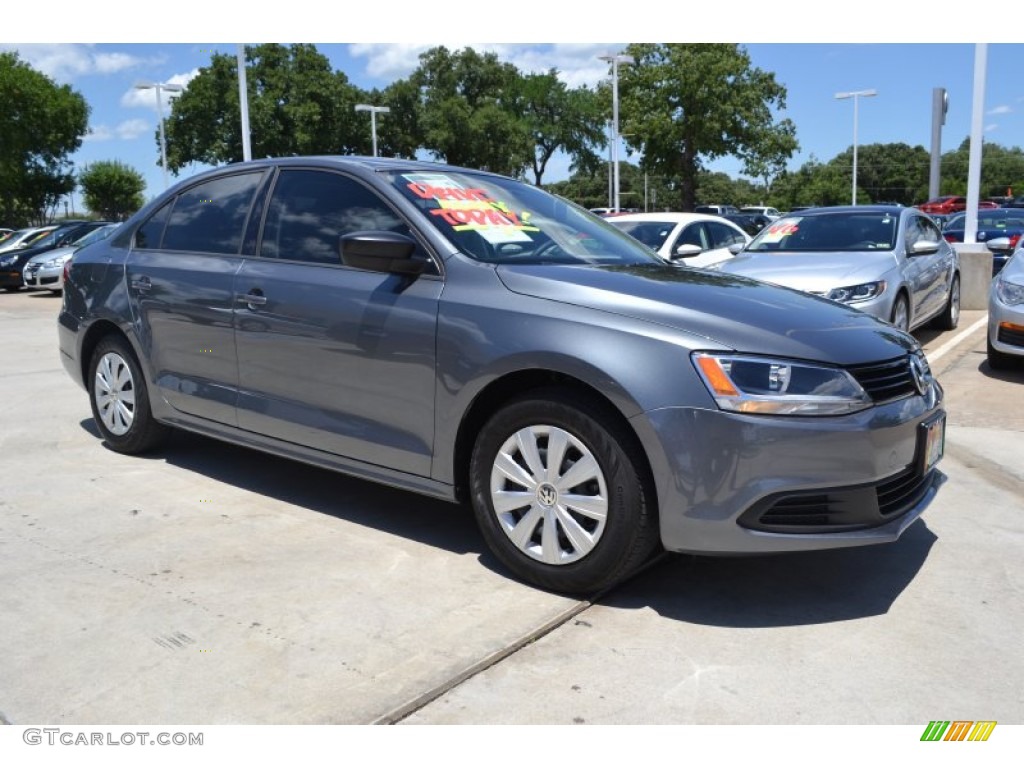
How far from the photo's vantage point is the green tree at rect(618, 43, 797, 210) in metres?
33.3

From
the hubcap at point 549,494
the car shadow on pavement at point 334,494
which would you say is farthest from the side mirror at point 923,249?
the hubcap at point 549,494

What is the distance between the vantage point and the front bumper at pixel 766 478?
3066mm

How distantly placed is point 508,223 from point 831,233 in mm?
5930

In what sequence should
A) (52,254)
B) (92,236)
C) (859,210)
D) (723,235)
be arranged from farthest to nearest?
(92,236) < (52,254) < (723,235) < (859,210)

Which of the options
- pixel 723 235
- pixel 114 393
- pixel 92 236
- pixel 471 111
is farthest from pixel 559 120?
pixel 114 393

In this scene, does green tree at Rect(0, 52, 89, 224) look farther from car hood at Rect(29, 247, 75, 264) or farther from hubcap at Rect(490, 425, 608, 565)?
hubcap at Rect(490, 425, 608, 565)

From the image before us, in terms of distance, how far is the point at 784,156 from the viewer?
3488 cm

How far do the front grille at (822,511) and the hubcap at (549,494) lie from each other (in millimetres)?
532

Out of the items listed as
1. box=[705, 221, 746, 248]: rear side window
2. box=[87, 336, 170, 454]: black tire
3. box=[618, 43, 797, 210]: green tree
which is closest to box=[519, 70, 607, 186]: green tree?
box=[618, 43, 797, 210]: green tree

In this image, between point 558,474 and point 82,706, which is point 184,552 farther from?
point 558,474

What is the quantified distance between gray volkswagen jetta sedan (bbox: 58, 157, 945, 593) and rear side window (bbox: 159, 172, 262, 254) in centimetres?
2

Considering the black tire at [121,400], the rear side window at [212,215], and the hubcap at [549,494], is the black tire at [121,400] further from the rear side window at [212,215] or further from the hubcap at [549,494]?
the hubcap at [549,494]
